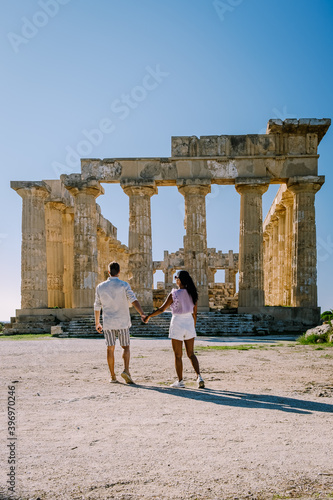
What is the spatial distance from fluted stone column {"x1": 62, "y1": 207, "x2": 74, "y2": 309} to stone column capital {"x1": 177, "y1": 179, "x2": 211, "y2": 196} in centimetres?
776

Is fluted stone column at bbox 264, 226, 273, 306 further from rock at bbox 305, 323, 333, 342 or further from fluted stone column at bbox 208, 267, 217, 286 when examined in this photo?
rock at bbox 305, 323, 333, 342

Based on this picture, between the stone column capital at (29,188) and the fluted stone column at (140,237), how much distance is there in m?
4.31

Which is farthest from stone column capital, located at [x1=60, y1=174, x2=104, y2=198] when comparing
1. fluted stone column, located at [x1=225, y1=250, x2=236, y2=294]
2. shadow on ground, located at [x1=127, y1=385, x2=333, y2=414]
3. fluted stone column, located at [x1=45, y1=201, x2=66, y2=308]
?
fluted stone column, located at [x1=225, y1=250, x2=236, y2=294]

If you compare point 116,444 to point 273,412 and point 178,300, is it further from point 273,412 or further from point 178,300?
point 178,300

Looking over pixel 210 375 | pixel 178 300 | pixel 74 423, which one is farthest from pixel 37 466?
pixel 210 375

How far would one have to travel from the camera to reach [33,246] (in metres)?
24.0


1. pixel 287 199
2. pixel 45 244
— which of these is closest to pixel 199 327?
pixel 45 244

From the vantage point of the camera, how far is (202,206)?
23203mm

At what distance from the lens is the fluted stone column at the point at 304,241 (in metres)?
22.2

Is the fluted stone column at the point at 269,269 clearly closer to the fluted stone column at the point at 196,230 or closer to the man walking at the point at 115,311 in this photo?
the fluted stone column at the point at 196,230

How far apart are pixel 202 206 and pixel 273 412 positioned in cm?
1860

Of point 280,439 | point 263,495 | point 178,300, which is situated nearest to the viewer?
point 263,495

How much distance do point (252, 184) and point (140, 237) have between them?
5.99 m

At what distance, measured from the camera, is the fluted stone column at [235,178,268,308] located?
22516 mm
